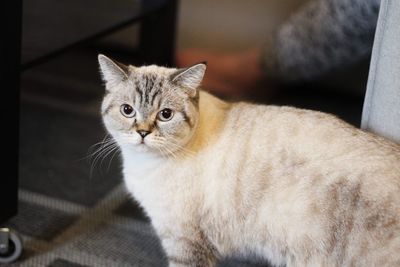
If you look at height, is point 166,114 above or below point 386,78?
below

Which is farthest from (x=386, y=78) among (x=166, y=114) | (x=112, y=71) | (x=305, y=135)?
(x=112, y=71)

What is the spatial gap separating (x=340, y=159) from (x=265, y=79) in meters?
1.25

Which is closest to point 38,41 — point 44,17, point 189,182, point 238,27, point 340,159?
point 44,17

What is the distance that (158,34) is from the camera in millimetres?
2408

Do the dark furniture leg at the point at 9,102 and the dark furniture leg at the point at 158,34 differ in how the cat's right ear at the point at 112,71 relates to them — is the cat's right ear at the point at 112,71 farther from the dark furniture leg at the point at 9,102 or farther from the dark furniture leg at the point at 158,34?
the dark furniture leg at the point at 158,34

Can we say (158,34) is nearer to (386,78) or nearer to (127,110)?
(127,110)

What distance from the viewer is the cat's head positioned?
1.37 metres

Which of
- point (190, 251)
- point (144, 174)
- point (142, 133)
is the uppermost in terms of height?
point (142, 133)

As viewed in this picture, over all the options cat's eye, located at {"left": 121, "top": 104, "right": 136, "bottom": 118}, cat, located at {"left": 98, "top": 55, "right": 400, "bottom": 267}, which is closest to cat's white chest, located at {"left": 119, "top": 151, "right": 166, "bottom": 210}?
cat, located at {"left": 98, "top": 55, "right": 400, "bottom": 267}

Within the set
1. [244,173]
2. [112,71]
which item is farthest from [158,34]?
[244,173]

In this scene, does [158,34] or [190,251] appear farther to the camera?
[158,34]

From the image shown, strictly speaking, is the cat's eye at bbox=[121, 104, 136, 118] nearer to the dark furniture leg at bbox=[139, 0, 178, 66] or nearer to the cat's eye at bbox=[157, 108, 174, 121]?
the cat's eye at bbox=[157, 108, 174, 121]

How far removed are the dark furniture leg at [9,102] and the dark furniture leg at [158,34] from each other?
3.28 feet

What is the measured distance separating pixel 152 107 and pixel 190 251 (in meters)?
0.35
